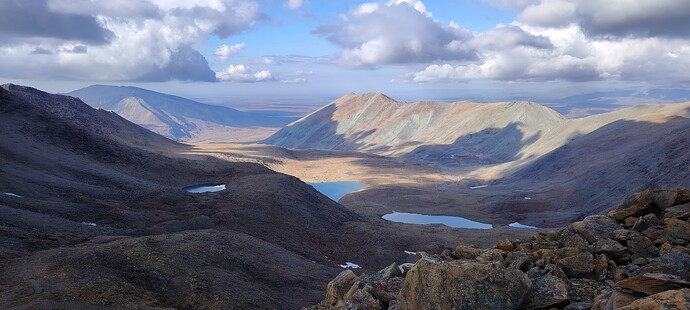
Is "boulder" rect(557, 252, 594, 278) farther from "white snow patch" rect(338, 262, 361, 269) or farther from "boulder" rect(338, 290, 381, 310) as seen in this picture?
"white snow patch" rect(338, 262, 361, 269)

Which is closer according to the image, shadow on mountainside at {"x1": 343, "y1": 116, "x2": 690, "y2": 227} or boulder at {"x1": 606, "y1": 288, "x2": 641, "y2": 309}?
boulder at {"x1": 606, "y1": 288, "x2": 641, "y2": 309}

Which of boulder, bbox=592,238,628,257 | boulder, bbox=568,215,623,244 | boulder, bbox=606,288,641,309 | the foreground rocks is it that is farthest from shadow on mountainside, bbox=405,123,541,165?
boulder, bbox=606,288,641,309

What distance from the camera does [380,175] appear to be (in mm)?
120000

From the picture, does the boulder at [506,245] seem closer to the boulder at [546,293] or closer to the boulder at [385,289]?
the boulder at [385,289]

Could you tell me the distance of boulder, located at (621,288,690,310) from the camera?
7098 millimetres

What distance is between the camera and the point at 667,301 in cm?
721

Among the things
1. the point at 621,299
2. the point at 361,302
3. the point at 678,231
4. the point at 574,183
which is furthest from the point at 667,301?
the point at 574,183

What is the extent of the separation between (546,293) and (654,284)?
2170 mm

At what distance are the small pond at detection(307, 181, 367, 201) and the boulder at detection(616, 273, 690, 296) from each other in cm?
8513

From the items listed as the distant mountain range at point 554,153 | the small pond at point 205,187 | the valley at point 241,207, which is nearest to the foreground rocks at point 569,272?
the valley at point 241,207

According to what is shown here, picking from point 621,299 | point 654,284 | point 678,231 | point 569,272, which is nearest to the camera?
point 621,299

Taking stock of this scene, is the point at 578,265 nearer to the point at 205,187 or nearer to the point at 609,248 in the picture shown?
the point at 609,248

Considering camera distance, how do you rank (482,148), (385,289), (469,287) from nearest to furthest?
(469,287)
(385,289)
(482,148)

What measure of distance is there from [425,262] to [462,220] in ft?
204
